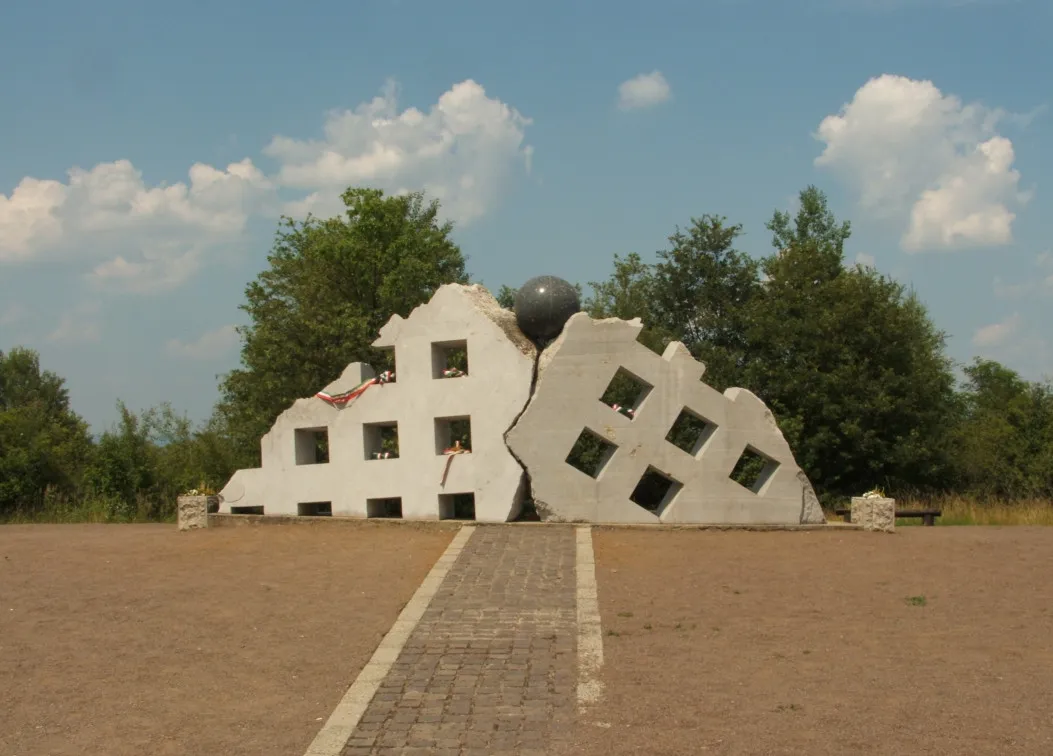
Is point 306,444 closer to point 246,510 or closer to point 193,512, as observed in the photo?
point 246,510

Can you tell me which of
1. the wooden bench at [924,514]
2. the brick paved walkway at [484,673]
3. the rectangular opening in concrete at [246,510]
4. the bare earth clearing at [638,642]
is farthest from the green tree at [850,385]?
the brick paved walkway at [484,673]

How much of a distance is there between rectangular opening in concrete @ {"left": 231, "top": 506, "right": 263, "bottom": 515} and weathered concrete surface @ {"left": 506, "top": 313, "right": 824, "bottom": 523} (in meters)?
5.05

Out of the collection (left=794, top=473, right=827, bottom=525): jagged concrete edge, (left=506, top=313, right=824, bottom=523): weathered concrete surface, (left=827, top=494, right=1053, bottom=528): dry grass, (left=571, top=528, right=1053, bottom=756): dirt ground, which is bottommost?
(left=571, top=528, right=1053, bottom=756): dirt ground

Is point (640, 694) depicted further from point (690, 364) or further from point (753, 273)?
point (753, 273)

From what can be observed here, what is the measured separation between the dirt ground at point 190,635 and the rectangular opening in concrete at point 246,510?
243cm

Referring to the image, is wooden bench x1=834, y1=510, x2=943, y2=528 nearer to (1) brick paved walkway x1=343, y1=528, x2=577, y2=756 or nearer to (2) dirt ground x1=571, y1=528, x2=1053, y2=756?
(2) dirt ground x1=571, y1=528, x2=1053, y2=756

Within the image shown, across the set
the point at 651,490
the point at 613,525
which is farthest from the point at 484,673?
the point at 651,490

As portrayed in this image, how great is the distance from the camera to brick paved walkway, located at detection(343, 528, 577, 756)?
7094 millimetres

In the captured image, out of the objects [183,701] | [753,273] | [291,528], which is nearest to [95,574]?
[291,528]

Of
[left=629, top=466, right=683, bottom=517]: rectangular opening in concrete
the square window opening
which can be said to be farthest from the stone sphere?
the square window opening

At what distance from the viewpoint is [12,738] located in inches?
280

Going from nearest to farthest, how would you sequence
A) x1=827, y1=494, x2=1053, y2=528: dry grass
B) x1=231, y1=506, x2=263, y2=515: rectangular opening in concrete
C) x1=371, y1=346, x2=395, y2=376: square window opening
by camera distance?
x1=231, y1=506, x2=263, y2=515: rectangular opening in concrete
x1=827, y1=494, x2=1053, y2=528: dry grass
x1=371, y1=346, x2=395, y2=376: square window opening

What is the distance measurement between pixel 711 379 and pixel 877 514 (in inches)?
421

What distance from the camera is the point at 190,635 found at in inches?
390
